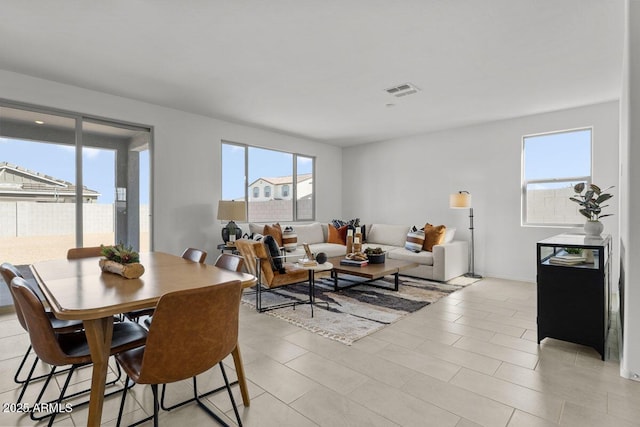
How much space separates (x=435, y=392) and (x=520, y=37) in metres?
2.87

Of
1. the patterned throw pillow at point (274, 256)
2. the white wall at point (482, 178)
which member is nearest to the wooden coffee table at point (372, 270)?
the patterned throw pillow at point (274, 256)

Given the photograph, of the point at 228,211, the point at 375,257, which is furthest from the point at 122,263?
the point at 375,257

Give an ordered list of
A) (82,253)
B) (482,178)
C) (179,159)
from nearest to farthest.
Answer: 1. (82,253)
2. (179,159)
3. (482,178)

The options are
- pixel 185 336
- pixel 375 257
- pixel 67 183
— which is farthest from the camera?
pixel 375 257

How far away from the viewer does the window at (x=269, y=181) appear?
5.68m

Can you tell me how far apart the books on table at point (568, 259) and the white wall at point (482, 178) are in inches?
102

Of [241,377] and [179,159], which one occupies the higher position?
[179,159]

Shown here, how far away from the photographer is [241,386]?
1.90m

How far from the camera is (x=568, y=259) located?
8.65 ft

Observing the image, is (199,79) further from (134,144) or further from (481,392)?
(481,392)

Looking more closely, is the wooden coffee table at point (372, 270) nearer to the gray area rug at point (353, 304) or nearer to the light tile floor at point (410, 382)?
the gray area rug at point (353, 304)

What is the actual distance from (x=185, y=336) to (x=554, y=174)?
5.56m

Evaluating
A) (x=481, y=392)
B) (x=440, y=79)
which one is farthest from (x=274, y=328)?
(x=440, y=79)

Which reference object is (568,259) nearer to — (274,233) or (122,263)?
(122,263)
